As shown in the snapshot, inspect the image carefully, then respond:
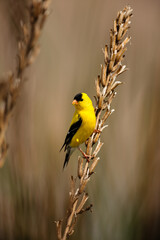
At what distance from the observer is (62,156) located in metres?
1.21

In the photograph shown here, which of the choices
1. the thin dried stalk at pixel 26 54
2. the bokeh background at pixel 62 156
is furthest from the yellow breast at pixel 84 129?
the thin dried stalk at pixel 26 54

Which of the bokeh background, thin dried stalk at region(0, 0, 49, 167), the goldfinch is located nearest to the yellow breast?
the goldfinch

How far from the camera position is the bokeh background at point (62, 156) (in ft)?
2.73

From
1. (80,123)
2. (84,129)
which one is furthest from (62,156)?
(80,123)

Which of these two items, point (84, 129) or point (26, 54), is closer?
point (26, 54)

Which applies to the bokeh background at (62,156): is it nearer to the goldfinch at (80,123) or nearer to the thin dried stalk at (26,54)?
the goldfinch at (80,123)

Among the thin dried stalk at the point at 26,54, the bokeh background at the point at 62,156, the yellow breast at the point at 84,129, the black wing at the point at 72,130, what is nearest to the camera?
the thin dried stalk at the point at 26,54

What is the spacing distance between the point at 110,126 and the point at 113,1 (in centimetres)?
95

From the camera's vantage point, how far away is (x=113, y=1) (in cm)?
177

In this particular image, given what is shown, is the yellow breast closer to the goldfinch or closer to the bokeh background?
the goldfinch

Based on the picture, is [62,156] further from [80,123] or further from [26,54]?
[26,54]

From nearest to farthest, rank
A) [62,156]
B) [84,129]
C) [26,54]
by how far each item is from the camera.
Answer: [26,54] → [62,156] → [84,129]

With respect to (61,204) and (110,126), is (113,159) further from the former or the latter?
(61,204)

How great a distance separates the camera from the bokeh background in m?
0.83
